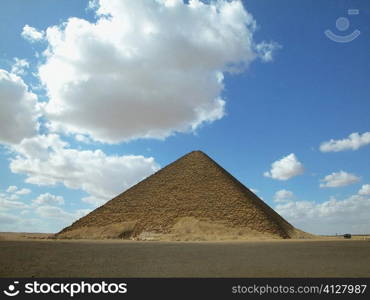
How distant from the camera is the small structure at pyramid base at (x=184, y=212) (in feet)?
147

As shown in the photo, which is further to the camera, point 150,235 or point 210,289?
point 150,235

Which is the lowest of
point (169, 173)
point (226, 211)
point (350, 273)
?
point (350, 273)

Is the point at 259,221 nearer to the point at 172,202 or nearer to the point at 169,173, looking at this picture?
the point at 172,202

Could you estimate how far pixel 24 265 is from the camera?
13.0 m

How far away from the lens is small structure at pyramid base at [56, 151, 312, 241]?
147 feet

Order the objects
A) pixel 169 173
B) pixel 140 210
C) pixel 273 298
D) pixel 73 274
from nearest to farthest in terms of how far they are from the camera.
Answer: pixel 273 298
pixel 73 274
pixel 140 210
pixel 169 173

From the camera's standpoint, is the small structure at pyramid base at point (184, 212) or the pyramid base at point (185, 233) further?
the small structure at pyramid base at point (184, 212)

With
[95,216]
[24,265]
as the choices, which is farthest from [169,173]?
[24,265]

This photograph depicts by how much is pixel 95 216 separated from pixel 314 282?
4912 centimetres

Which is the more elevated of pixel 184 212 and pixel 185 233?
pixel 184 212

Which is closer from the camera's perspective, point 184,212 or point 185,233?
point 185,233

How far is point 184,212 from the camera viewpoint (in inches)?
1921

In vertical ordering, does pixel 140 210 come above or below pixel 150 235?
above

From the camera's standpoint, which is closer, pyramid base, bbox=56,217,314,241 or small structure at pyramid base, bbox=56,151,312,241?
pyramid base, bbox=56,217,314,241
